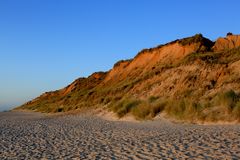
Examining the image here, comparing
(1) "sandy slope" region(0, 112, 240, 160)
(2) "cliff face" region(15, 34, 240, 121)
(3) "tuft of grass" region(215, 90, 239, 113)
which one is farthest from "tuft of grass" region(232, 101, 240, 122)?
(2) "cliff face" region(15, 34, 240, 121)

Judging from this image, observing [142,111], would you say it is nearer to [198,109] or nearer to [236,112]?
[198,109]

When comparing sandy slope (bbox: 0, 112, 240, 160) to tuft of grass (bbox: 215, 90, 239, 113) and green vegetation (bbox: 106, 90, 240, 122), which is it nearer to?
green vegetation (bbox: 106, 90, 240, 122)

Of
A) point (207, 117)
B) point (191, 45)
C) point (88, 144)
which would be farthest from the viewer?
point (191, 45)

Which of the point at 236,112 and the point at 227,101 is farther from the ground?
the point at 227,101

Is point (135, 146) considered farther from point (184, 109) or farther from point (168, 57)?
point (168, 57)

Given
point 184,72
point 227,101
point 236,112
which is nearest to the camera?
point 236,112

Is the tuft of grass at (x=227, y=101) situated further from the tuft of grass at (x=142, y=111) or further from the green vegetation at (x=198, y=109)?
the tuft of grass at (x=142, y=111)

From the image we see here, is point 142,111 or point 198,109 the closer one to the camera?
point 198,109

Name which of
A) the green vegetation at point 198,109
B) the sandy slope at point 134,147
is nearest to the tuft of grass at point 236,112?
the green vegetation at point 198,109

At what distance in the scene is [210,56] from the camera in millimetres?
32438

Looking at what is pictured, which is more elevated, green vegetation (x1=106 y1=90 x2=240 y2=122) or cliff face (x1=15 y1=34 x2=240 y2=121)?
cliff face (x1=15 y1=34 x2=240 y2=121)

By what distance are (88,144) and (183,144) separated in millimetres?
3234

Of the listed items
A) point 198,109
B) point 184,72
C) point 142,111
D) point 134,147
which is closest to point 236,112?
point 198,109

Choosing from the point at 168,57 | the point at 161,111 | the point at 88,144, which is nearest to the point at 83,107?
the point at 168,57
